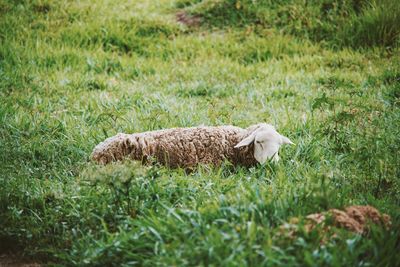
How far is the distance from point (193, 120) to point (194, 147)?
3.24 feet

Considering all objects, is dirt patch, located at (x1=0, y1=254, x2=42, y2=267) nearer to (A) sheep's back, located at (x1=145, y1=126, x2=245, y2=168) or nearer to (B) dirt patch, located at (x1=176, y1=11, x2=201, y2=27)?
(A) sheep's back, located at (x1=145, y1=126, x2=245, y2=168)

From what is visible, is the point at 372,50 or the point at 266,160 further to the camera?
the point at 372,50

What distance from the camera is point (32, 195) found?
3.42 metres

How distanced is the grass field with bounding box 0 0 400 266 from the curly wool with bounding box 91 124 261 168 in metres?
0.17

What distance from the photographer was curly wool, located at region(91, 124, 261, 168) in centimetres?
397

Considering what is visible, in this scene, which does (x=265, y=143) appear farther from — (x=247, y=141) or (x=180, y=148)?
(x=180, y=148)

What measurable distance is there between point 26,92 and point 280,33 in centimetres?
435

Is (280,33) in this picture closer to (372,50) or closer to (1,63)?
(372,50)

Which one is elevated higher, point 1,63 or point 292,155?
point 1,63

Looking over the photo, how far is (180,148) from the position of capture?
407cm

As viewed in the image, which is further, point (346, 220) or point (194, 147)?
point (194, 147)

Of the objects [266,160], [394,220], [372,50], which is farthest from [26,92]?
[372,50]

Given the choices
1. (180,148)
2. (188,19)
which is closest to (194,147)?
(180,148)

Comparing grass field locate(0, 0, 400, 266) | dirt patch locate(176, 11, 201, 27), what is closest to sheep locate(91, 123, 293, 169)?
grass field locate(0, 0, 400, 266)
